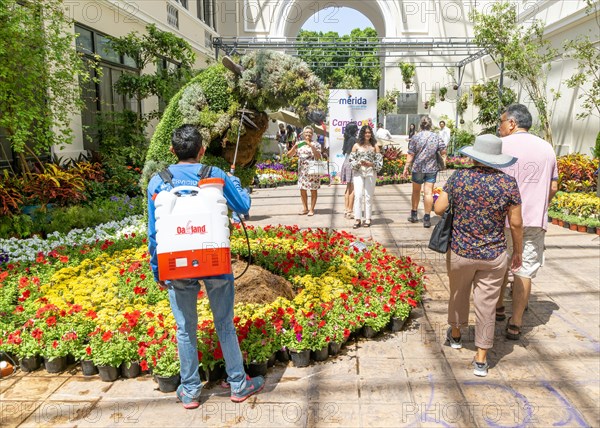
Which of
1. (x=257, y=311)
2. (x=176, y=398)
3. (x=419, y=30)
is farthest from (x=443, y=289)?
(x=419, y=30)

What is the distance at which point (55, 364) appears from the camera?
3.85m

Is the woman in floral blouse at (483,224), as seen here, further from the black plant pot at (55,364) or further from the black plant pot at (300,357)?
the black plant pot at (55,364)

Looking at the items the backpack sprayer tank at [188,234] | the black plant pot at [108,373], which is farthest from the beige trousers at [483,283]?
the black plant pot at [108,373]

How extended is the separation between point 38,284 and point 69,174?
4.13m

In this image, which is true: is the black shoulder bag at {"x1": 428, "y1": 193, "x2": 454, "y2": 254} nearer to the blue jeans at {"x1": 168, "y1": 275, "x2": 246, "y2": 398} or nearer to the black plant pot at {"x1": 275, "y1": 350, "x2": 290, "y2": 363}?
the black plant pot at {"x1": 275, "y1": 350, "x2": 290, "y2": 363}

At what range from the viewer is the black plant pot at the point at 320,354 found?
13.0 feet

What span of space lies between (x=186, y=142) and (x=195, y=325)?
1.17 meters

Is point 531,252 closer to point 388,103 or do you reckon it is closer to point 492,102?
point 492,102

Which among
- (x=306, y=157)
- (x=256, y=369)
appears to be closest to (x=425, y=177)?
(x=306, y=157)

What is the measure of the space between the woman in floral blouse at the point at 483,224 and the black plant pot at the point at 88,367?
111 inches

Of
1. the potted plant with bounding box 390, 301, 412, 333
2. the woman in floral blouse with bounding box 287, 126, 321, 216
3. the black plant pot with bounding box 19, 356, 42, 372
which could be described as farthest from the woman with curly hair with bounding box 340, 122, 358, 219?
the black plant pot with bounding box 19, 356, 42, 372

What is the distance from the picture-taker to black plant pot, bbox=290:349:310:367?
152 inches

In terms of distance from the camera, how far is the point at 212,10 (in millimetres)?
23438

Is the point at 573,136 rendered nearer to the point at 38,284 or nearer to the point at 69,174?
the point at 69,174
